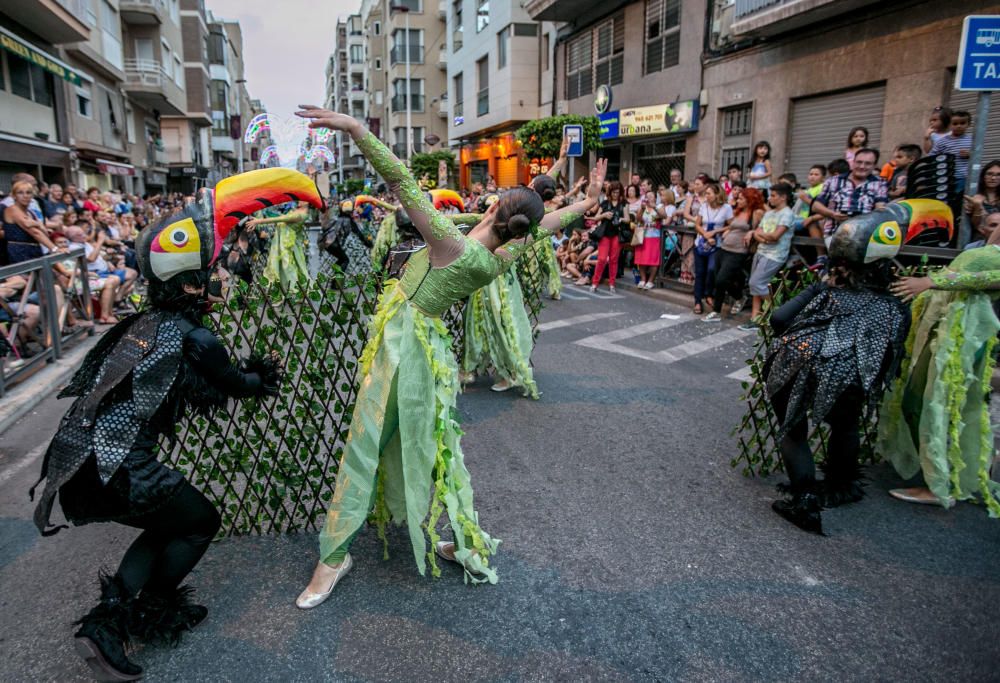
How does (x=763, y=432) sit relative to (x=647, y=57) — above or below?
below

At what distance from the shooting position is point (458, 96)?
34219mm

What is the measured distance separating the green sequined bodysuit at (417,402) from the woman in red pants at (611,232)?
29.2ft

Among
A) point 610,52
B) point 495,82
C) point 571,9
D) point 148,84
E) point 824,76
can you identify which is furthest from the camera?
point 148,84

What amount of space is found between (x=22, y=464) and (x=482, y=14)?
94.9 feet

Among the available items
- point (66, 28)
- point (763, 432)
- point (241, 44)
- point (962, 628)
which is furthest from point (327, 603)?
point (241, 44)

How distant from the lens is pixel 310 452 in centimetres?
340

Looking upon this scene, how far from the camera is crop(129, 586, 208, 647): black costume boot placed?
8.14 ft

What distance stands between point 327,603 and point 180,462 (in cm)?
105

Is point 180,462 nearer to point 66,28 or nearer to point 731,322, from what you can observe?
point 731,322

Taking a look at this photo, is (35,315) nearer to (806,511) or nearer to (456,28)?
(806,511)

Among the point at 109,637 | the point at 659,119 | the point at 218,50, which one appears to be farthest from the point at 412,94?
the point at 109,637

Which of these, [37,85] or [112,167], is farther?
[112,167]

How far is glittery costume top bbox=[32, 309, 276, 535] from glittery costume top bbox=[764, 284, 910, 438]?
2.76m

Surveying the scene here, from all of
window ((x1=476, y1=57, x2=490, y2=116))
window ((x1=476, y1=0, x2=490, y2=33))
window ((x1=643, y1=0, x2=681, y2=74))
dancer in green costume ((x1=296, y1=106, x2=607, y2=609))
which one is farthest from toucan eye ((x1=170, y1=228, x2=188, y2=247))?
window ((x1=476, y1=0, x2=490, y2=33))
